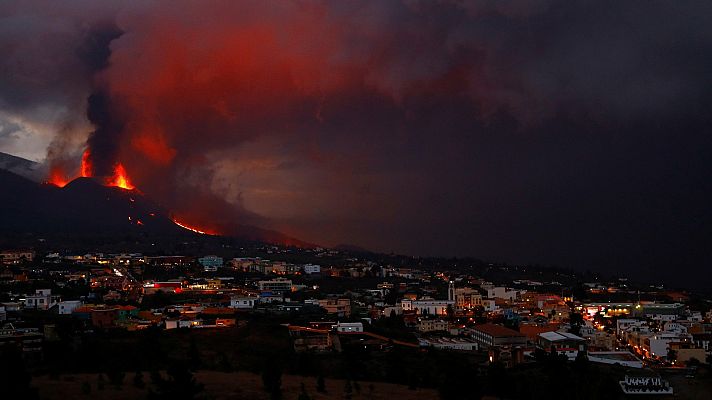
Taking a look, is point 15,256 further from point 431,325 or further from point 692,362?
point 692,362

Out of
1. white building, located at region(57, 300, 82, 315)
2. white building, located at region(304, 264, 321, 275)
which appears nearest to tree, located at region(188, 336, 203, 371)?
white building, located at region(57, 300, 82, 315)

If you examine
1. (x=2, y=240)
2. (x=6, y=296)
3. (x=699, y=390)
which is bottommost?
(x=699, y=390)

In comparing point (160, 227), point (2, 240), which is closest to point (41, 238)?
point (2, 240)

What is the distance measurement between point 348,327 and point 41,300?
2026 cm

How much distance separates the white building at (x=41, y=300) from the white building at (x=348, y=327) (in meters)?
18.9

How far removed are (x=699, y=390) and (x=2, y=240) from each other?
85.6 metres

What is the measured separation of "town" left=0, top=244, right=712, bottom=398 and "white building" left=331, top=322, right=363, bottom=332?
90 millimetres

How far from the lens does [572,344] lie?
44.6m

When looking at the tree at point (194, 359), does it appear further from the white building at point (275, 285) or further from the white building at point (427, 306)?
the white building at point (275, 285)

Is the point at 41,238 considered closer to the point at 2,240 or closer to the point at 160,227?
the point at 2,240

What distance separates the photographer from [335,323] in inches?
1827

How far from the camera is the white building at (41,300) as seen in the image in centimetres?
4866

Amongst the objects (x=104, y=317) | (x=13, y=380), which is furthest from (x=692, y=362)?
(x=13, y=380)

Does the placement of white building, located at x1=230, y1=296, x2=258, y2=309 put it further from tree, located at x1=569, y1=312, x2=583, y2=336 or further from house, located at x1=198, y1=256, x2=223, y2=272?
house, located at x1=198, y1=256, x2=223, y2=272
